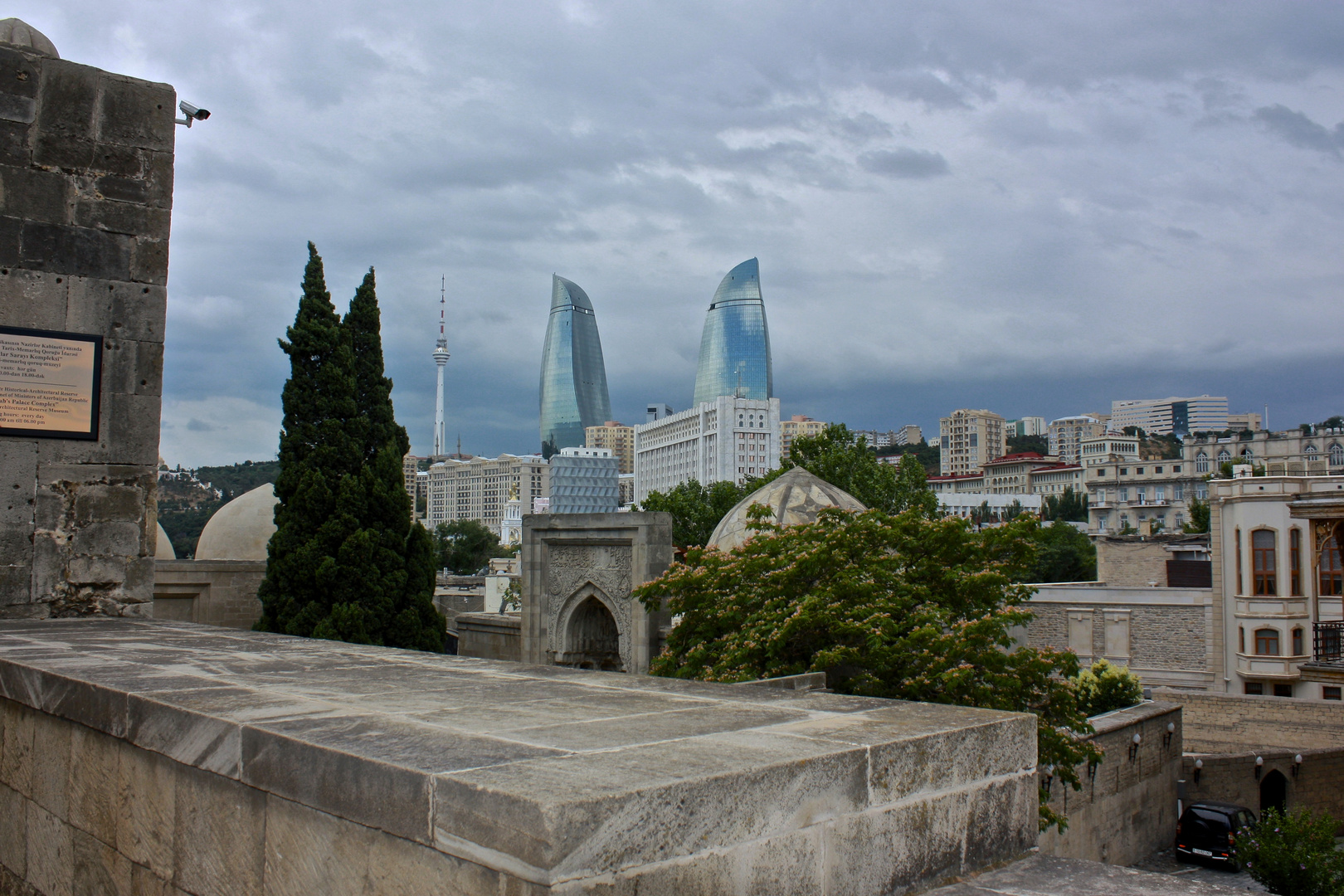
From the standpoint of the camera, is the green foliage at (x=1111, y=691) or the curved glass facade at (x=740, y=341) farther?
the curved glass facade at (x=740, y=341)

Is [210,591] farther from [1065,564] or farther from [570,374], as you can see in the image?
[570,374]

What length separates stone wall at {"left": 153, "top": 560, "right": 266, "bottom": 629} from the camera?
16375 mm

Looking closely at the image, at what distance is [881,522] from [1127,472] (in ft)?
233

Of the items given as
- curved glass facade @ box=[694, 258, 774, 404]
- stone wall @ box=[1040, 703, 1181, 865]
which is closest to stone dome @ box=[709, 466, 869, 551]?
stone wall @ box=[1040, 703, 1181, 865]

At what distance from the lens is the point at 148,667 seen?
3240 mm

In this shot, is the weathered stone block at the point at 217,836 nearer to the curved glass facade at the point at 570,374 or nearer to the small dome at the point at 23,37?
the small dome at the point at 23,37

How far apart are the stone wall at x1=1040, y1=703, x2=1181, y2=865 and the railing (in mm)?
7560

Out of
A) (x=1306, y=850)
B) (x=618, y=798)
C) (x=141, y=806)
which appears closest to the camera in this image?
(x=618, y=798)

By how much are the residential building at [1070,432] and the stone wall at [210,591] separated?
148m

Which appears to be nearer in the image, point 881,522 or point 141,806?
point 141,806

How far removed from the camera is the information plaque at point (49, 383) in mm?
5520

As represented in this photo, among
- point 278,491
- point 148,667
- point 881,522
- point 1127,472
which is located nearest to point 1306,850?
point 881,522

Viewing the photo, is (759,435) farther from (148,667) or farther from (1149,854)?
(148,667)

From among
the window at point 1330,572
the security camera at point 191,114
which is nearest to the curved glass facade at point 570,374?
the window at point 1330,572
